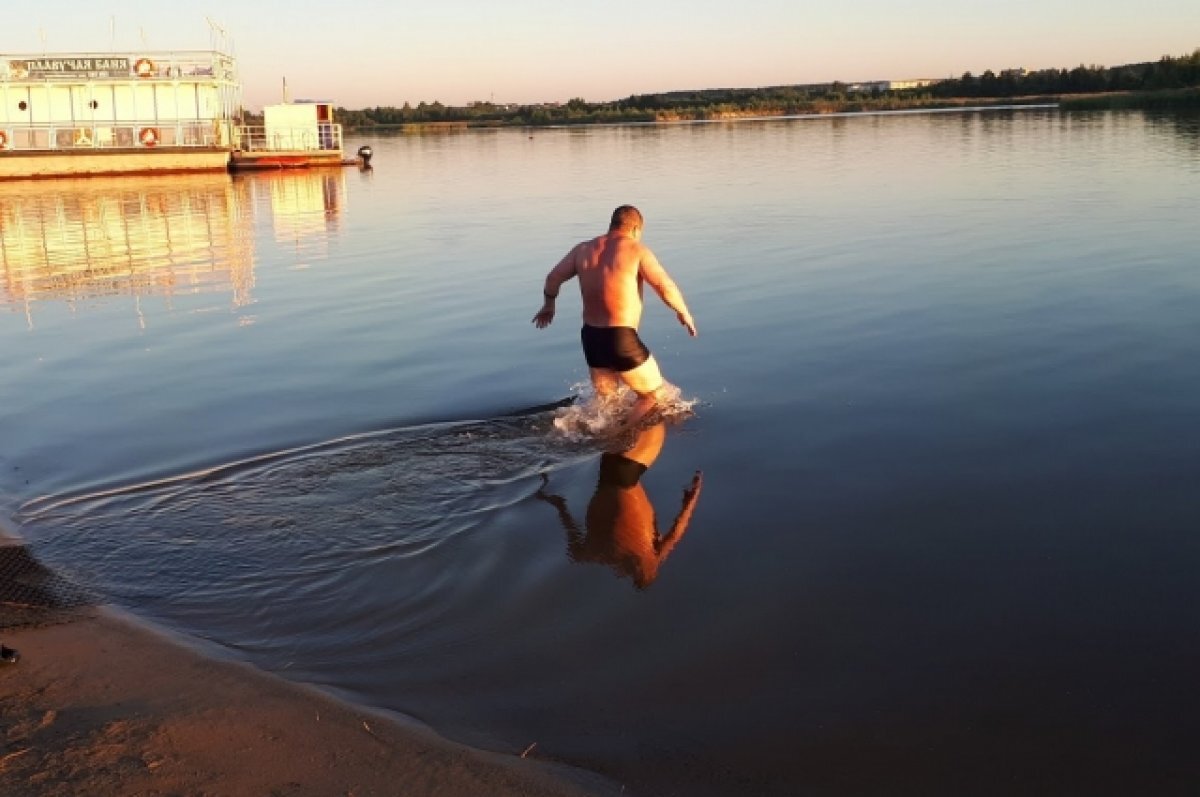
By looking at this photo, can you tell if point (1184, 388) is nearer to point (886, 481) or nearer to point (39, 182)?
point (886, 481)

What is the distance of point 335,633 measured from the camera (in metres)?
A: 6.30

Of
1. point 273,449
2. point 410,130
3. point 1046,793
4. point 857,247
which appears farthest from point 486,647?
point 410,130

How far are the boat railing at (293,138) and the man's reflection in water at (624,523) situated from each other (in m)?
51.6

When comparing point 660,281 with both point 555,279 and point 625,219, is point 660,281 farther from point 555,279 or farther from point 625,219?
point 555,279

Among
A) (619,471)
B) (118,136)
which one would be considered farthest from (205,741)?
(118,136)

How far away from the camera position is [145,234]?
28359mm

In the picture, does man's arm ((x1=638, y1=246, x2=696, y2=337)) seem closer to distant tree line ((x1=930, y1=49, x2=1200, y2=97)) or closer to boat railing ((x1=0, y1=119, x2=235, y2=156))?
boat railing ((x1=0, y1=119, x2=235, y2=156))

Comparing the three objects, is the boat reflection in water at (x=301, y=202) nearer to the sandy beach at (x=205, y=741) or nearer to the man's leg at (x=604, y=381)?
the man's leg at (x=604, y=381)

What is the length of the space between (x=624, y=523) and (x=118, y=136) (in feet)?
171

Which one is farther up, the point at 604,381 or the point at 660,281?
the point at 660,281

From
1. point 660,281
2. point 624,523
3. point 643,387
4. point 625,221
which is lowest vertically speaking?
point 624,523

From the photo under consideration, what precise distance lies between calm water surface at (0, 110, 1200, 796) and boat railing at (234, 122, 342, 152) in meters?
39.6

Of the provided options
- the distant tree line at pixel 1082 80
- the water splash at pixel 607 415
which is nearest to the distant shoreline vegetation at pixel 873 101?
the distant tree line at pixel 1082 80

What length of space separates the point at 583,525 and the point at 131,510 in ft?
10.6
